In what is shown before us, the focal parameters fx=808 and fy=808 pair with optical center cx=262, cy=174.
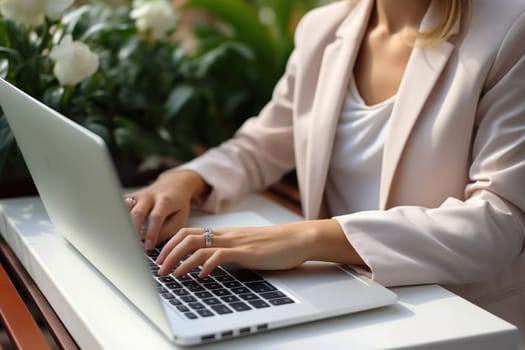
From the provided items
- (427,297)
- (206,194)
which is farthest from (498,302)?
(206,194)

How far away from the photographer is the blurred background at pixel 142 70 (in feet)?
4.54

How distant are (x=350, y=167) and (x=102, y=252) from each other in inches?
19.3

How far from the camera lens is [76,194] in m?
0.92

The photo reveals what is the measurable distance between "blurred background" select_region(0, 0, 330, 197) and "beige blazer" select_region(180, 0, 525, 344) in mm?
252

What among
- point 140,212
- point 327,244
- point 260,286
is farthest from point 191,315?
point 140,212

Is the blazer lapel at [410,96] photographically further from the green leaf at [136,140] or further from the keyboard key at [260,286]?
the green leaf at [136,140]

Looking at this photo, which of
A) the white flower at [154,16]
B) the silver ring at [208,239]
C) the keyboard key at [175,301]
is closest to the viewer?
the keyboard key at [175,301]

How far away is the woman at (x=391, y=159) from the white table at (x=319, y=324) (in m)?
0.08

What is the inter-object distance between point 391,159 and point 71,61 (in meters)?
0.54

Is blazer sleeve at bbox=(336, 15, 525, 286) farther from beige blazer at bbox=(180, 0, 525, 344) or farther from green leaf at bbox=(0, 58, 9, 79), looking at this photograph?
green leaf at bbox=(0, 58, 9, 79)

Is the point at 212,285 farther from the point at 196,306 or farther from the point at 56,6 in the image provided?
the point at 56,6

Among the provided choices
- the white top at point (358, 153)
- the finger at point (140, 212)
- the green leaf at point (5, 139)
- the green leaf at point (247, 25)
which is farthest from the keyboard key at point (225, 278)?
the green leaf at point (247, 25)

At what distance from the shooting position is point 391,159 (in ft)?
3.82

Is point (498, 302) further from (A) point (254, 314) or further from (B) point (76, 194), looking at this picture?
(B) point (76, 194)
